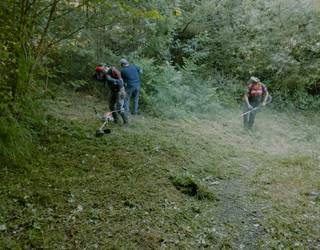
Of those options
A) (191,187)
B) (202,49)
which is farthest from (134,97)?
(202,49)

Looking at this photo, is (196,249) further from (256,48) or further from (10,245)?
(256,48)

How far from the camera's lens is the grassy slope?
4.22m

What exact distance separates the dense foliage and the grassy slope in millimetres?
2503

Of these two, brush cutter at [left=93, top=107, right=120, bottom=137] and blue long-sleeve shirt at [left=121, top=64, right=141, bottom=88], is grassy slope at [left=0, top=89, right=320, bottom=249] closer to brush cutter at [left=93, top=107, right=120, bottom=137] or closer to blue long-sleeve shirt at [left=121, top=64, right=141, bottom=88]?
brush cutter at [left=93, top=107, right=120, bottom=137]

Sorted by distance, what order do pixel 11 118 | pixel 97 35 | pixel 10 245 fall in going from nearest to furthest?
pixel 10 245 → pixel 11 118 → pixel 97 35

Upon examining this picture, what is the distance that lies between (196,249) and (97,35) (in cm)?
940

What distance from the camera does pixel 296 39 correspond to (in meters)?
14.1

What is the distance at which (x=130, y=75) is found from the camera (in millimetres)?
9930

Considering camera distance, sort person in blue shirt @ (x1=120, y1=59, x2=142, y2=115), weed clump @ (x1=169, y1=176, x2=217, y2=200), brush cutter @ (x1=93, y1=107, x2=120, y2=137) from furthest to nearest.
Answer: person in blue shirt @ (x1=120, y1=59, x2=142, y2=115)
brush cutter @ (x1=93, y1=107, x2=120, y2=137)
weed clump @ (x1=169, y1=176, x2=217, y2=200)

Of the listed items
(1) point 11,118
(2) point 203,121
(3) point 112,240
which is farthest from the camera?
(2) point 203,121

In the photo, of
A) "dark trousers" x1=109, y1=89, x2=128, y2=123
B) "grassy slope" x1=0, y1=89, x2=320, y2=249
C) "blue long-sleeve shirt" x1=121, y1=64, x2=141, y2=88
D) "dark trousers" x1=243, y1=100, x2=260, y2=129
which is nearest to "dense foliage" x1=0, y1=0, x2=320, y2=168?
"dark trousers" x1=109, y1=89, x2=128, y2=123

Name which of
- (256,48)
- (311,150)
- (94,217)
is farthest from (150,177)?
(256,48)

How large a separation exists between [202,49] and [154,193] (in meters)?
10.8

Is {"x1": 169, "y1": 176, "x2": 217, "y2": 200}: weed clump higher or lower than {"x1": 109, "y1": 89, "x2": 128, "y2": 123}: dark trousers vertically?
lower
